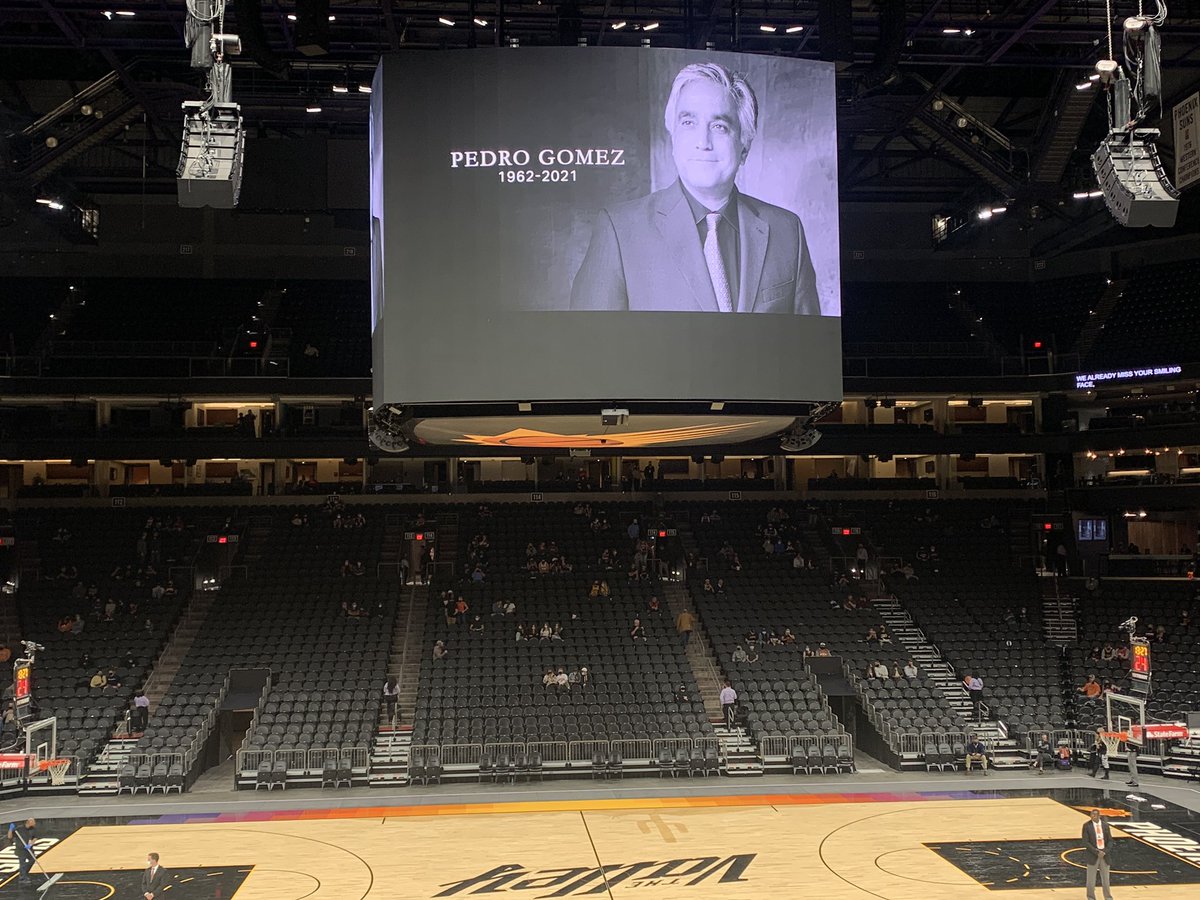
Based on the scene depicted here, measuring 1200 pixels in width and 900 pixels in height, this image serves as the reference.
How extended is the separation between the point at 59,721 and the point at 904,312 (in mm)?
33564

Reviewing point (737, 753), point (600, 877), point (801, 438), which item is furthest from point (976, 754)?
point (600, 877)

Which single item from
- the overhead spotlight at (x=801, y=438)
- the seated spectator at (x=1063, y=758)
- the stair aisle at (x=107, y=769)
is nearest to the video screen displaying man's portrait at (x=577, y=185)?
the overhead spotlight at (x=801, y=438)

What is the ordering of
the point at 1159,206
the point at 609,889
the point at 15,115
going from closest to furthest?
the point at 1159,206, the point at 609,889, the point at 15,115

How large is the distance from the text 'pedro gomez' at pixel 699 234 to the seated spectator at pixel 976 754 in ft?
43.4

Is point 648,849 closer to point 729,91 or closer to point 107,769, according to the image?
point 107,769

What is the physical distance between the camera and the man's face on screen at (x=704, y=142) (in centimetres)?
1981

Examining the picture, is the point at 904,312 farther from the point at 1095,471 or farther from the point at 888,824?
the point at 888,824

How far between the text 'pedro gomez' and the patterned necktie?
0.06 ft

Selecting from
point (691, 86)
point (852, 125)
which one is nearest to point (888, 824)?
point (691, 86)

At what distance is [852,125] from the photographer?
34688mm

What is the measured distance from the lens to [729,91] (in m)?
20.1

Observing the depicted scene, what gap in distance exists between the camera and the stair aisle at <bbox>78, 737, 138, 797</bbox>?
2553 centimetres

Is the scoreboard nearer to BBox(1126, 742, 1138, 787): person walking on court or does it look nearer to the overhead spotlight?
BBox(1126, 742, 1138, 787): person walking on court

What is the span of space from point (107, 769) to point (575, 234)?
1742 cm
